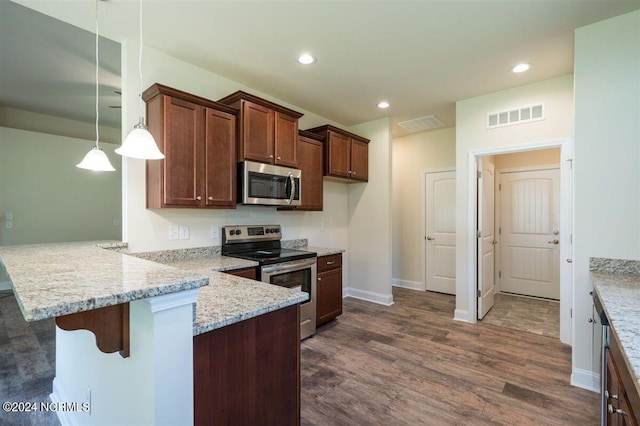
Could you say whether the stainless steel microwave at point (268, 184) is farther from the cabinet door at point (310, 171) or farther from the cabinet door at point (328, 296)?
the cabinet door at point (328, 296)

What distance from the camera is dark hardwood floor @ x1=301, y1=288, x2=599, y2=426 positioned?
6.34 feet

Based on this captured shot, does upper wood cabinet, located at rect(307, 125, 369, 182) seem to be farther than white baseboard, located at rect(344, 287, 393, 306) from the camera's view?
No

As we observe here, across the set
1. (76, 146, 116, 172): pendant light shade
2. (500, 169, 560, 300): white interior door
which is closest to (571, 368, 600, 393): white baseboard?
(500, 169, 560, 300): white interior door

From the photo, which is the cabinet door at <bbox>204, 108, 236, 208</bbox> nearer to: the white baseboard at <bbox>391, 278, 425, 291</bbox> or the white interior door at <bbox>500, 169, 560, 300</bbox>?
the white baseboard at <bbox>391, 278, 425, 291</bbox>

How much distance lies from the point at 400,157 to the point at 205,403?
16.6 ft

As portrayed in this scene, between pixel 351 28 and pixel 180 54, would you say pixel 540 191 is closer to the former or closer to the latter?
pixel 351 28

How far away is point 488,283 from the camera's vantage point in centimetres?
398

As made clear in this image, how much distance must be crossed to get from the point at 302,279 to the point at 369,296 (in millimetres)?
1723

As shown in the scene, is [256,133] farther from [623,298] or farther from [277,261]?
[623,298]

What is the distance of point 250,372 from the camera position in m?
1.13

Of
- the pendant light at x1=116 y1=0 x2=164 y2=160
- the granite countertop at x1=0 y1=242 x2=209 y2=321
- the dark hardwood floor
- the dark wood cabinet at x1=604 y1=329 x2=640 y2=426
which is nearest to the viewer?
the granite countertop at x1=0 y1=242 x2=209 y2=321

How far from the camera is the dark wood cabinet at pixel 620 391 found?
0.89m

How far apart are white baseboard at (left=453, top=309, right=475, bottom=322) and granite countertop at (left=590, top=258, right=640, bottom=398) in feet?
5.41

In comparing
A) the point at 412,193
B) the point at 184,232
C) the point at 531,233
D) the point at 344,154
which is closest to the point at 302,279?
the point at 184,232
